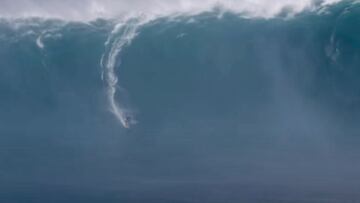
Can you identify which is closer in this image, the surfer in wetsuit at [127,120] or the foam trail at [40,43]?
the surfer in wetsuit at [127,120]

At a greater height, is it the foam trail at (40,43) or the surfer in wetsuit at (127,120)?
the foam trail at (40,43)

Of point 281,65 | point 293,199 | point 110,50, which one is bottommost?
point 293,199

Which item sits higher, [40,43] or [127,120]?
[40,43]

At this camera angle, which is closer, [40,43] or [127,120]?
[127,120]

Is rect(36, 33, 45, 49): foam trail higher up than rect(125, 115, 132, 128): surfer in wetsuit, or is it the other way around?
rect(36, 33, 45, 49): foam trail

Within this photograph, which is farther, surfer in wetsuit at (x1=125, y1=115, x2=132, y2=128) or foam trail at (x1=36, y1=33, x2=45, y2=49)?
foam trail at (x1=36, y1=33, x2=45, y2=49)

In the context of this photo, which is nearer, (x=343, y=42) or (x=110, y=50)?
(x=343, y=42)

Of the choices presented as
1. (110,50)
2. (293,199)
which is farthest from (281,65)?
(293,199)

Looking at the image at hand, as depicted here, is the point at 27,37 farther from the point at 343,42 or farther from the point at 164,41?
the point at 343,42
